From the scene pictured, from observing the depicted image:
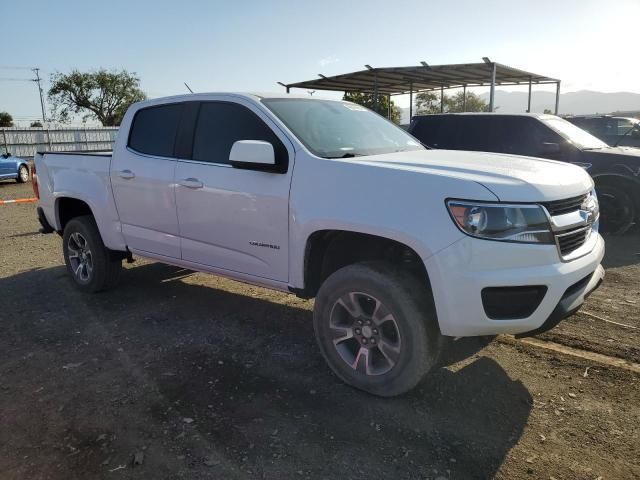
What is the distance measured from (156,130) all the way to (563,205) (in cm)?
344

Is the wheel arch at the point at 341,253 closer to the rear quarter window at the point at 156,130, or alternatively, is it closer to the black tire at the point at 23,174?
the rear quarter window at the point at 156,130

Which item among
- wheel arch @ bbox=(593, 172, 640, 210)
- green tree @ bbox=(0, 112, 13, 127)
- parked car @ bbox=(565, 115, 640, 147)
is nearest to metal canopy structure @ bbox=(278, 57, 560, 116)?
parked car @ bbox=(565, 115, 640, 147)

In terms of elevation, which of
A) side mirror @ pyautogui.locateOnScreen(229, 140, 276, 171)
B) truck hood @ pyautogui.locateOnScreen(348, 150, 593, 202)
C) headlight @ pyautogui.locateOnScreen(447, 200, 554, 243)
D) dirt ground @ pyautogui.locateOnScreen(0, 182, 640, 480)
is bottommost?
dirt ground @ pyautogui.locateOnScreen(0, 182, 640, 480)

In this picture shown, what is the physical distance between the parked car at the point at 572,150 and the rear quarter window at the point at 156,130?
5499 mm

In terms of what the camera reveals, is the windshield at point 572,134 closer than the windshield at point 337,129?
No

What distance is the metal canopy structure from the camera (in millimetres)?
15938

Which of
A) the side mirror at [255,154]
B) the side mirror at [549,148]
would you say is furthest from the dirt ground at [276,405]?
the side mirror at [549,148]

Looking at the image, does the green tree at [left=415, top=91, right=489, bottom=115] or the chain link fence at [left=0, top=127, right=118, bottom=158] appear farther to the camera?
the green tree at [left=415, top=91, right=489, bottom=115]

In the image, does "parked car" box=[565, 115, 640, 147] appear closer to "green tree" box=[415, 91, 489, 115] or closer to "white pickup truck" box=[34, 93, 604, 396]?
"white pickup truck" box=[34, 93, 604, 396]

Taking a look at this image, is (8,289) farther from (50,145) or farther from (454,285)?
(50,145)

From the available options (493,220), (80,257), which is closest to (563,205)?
(493,220)

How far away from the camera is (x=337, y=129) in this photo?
13.1ft

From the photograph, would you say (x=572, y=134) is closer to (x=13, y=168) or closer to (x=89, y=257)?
(x=89, y=257)

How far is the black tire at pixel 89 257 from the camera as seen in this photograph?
5328 mm
